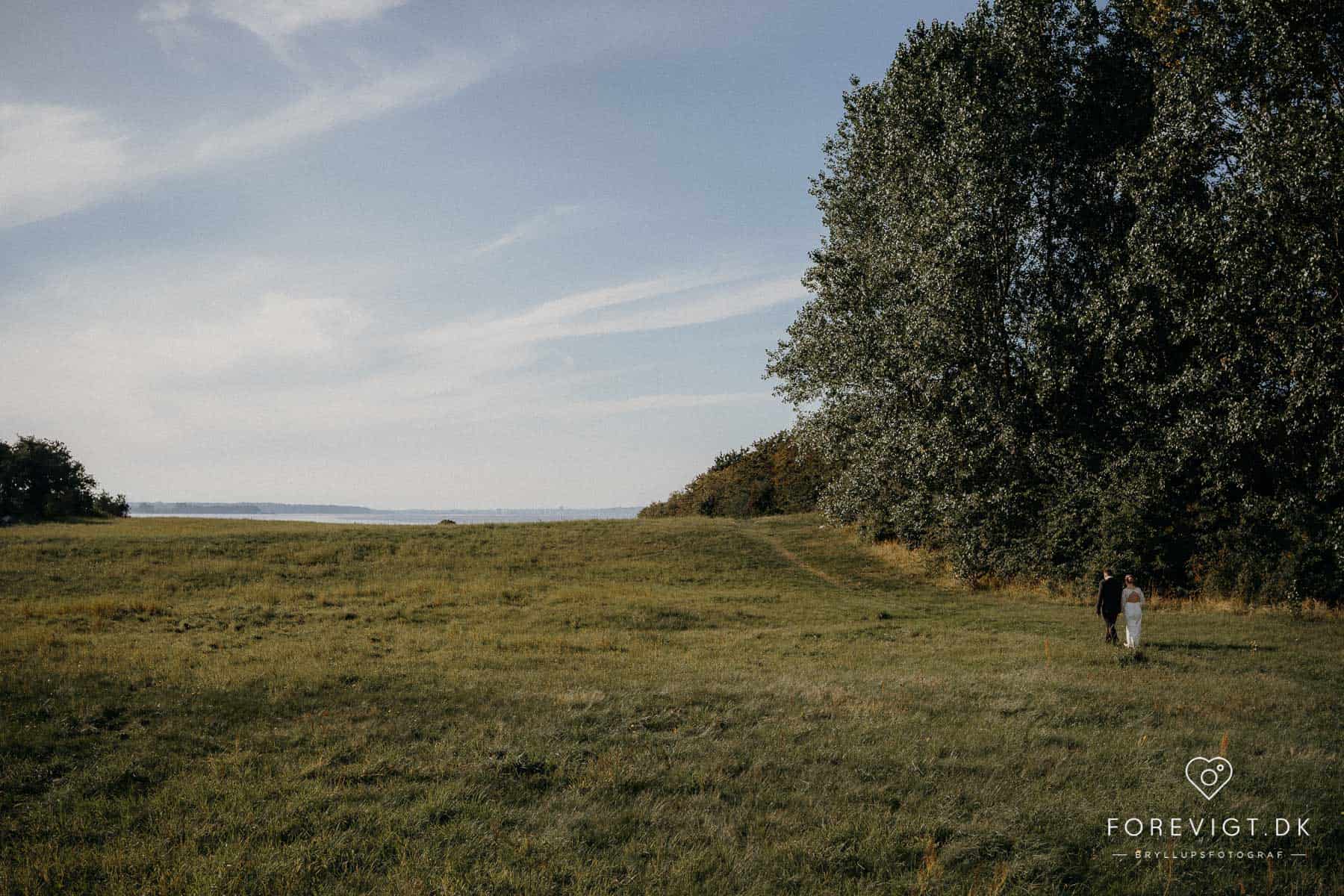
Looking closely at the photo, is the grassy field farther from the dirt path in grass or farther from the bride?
the dirt path in grass

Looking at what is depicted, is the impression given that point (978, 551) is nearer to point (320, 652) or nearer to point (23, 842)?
point (320, 652)

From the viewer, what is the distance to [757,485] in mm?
64812

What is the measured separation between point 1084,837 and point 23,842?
32.6 ft

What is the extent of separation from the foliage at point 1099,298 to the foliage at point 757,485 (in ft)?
84.5

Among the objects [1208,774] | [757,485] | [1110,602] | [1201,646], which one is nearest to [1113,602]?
[1110,602]

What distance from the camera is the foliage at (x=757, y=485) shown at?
6009 cm

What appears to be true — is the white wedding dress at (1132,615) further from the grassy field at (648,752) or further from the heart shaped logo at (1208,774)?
the heart shaped logo at (1208,774)

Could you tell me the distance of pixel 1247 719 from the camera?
11.2 metres

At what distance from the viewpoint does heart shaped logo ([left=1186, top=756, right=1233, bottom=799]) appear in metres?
8.29

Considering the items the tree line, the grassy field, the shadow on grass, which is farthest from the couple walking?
the tree line

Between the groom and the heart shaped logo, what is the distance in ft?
30.8

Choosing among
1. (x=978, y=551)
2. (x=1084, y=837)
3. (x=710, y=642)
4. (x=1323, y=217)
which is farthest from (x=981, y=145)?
(x=1084, y=837)

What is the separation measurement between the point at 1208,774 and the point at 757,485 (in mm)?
56134

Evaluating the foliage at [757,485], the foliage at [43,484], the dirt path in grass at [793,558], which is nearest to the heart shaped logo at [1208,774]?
the dirt path in grass at [793,558]
